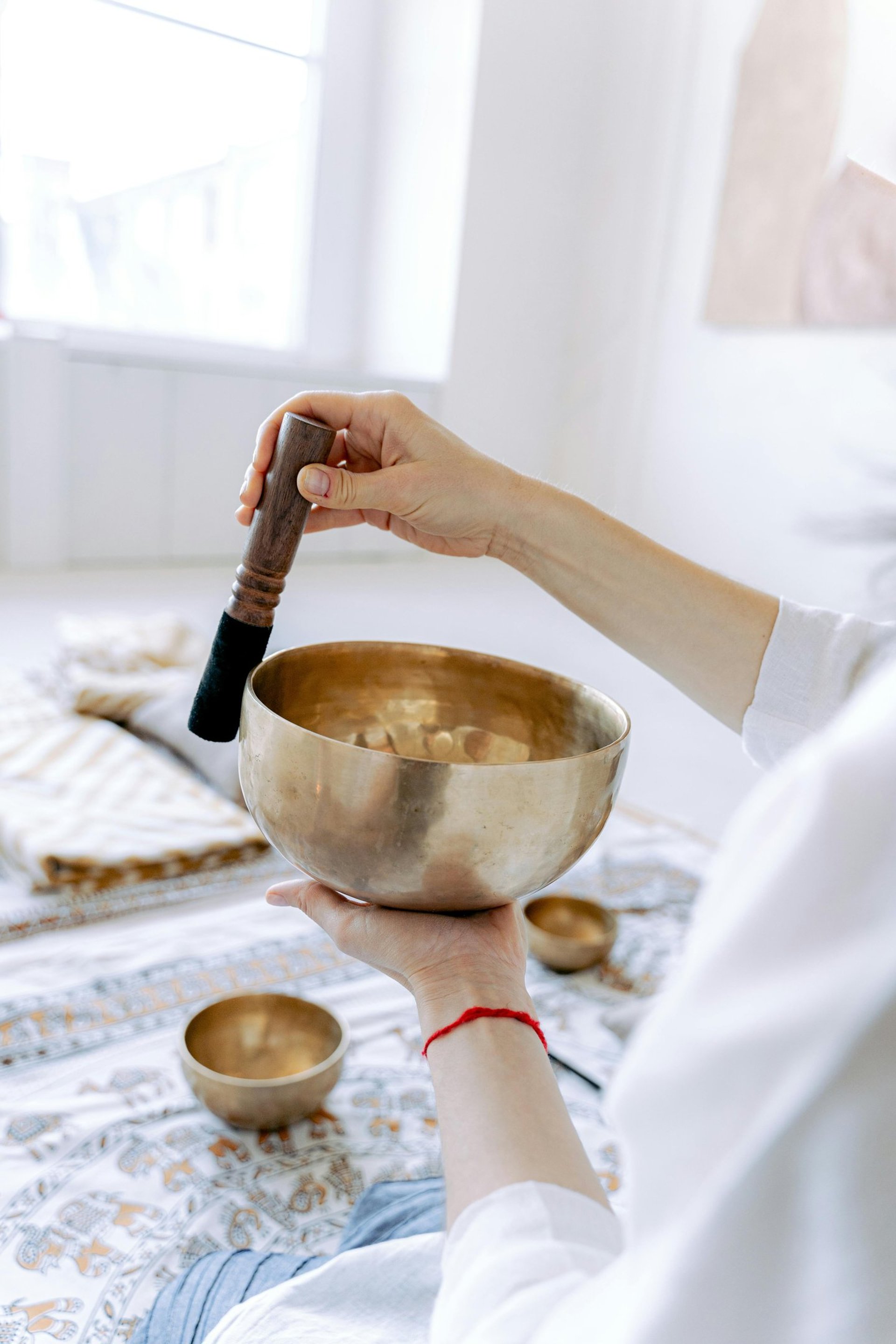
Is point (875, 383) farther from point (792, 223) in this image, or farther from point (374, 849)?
point (374, 849)

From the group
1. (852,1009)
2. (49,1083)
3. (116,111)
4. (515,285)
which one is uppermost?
(116,111)

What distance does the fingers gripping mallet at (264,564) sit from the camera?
793mm

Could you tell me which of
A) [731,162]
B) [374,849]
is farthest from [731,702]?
[731,162]

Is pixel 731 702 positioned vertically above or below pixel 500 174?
below

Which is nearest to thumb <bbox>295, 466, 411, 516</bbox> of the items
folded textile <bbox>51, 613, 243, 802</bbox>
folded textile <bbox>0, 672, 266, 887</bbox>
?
folded textile <bbox>0, 672, 266, 887</bbox>

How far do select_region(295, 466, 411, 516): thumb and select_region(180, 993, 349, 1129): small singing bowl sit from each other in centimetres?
51

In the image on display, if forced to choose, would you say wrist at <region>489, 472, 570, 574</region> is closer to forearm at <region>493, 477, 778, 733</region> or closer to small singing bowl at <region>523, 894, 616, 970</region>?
forearm at <region>493, 477, 778, 733</region>

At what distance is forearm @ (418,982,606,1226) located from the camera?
524mm

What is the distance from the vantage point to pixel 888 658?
908mm

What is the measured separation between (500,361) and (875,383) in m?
1.75

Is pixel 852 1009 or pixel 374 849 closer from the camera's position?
pixel 852 1009

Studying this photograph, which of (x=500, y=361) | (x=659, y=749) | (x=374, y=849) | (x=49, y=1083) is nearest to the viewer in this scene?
(x=374, y=849)

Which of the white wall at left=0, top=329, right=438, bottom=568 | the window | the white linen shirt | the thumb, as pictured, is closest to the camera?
the white linen shirt

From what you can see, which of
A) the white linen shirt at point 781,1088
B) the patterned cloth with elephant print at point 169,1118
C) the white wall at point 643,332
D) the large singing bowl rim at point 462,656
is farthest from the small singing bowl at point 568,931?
the white wall at point 643,332
